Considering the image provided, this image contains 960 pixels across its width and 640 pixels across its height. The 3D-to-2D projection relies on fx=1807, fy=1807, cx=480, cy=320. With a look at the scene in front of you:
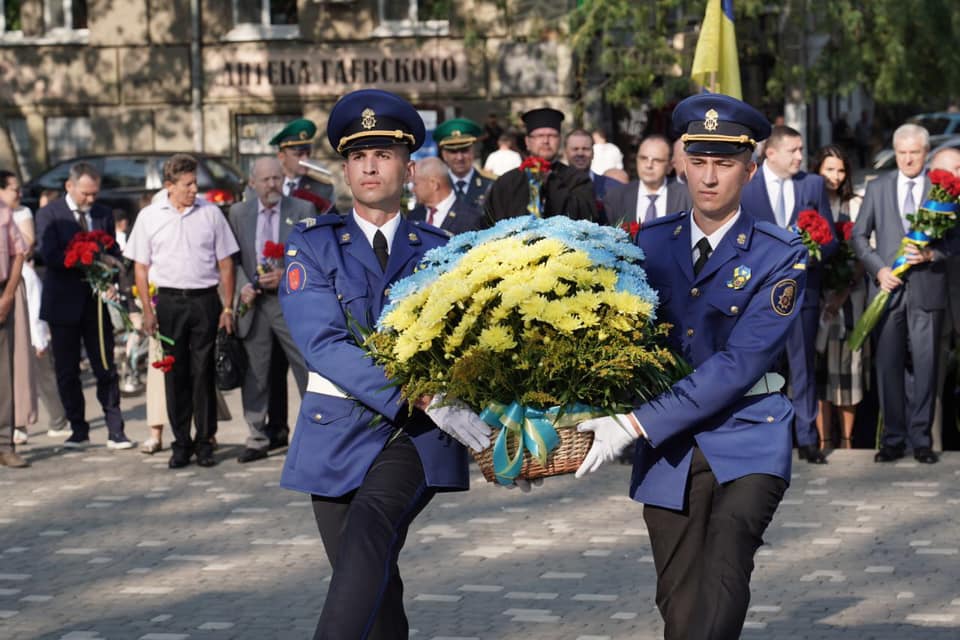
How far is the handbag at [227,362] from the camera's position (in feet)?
39.8

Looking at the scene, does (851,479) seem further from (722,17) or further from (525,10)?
(525,10)

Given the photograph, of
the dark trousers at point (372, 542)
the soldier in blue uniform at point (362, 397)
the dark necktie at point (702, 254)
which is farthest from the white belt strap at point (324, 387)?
the dark necktie at point (702, 254)

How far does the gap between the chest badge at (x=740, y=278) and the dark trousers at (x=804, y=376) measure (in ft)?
20.5

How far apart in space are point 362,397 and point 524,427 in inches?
22.1

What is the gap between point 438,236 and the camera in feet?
19.8

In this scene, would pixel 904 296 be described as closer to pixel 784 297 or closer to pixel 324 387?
pixel 784 297

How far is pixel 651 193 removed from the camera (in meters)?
12.0

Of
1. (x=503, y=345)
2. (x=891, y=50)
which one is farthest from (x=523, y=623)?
(x=891, y=50)

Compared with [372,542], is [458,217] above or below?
above

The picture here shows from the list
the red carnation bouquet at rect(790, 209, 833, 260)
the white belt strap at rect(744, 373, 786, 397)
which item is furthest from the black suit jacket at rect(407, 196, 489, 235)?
the white belt strap at rect(744, 373, 786, 397)

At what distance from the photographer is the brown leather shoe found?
478 inches

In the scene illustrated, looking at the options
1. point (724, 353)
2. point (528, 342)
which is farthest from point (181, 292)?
point (528, 342)

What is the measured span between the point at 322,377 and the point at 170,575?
3229mm

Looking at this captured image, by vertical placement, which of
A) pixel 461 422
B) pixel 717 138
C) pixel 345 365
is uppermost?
pixel 717 138
